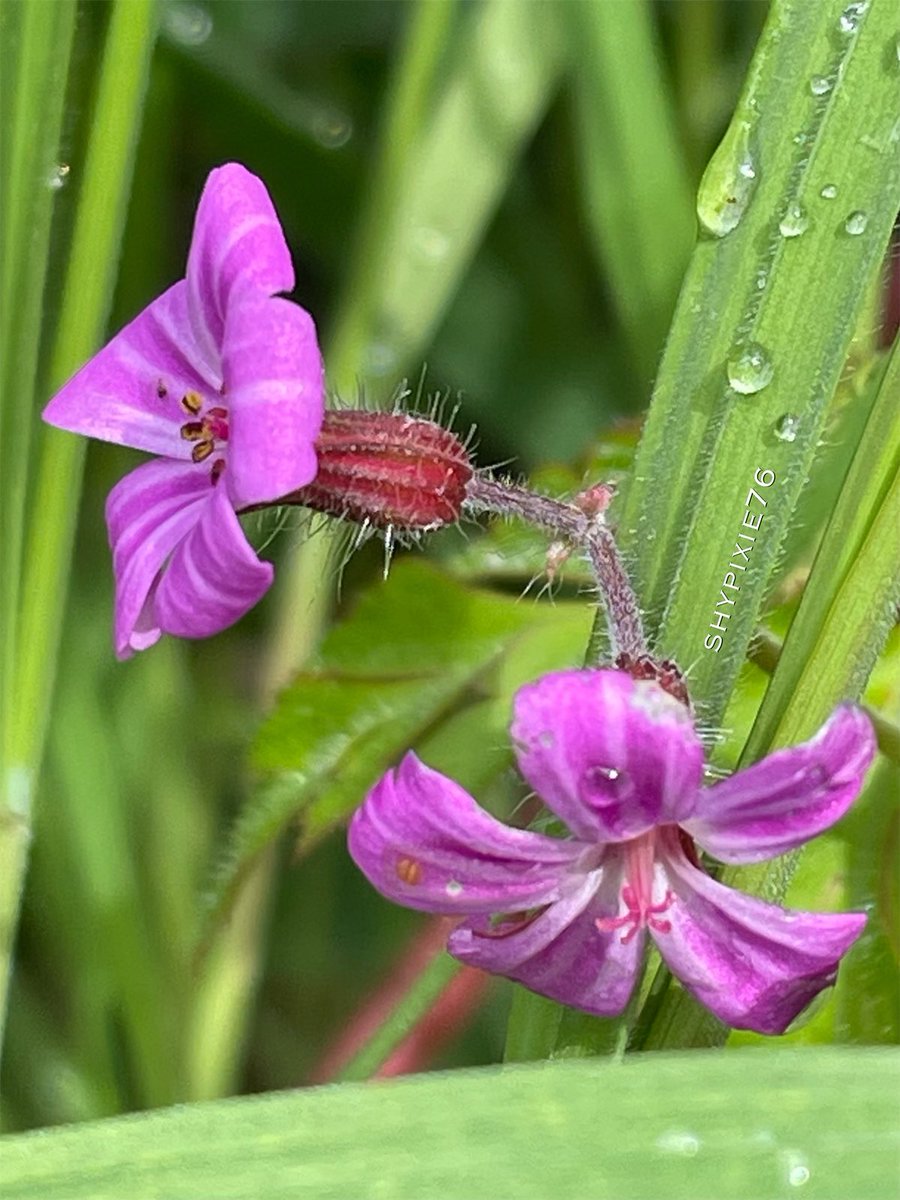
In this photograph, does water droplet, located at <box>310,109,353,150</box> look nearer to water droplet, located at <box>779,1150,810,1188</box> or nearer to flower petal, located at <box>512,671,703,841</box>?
flower petal, located at <box>512,671,703,841</box>

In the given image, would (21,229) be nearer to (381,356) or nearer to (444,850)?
(444,850)

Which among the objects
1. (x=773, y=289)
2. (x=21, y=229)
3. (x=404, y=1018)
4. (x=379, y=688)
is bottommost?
(x=404, y=1018)

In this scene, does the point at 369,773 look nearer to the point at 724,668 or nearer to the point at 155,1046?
the point at 724,668

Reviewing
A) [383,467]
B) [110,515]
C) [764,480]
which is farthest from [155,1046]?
[764,480]

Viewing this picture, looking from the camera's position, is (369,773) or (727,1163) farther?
(369,773)

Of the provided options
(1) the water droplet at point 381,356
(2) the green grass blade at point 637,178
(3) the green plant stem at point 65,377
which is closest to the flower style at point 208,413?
(3) the green plant stem at point 65,377

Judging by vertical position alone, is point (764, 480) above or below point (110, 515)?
above

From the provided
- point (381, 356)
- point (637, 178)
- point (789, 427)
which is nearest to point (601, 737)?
point (789, 427)

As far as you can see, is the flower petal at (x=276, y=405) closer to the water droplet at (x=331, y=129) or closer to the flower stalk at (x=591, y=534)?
the flower stalk at (x=591, y=534)
